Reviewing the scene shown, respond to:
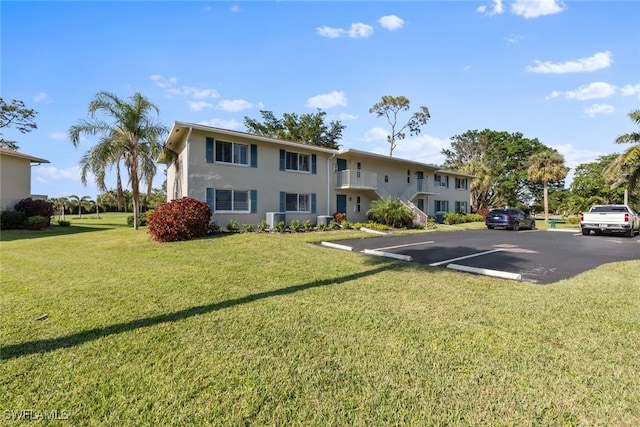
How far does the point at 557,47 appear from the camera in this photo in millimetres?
11859

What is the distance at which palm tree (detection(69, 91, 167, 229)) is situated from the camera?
14.9m

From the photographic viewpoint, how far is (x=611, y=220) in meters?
16.2

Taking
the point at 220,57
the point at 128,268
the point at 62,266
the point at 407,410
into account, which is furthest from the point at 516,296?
the point at 220,57

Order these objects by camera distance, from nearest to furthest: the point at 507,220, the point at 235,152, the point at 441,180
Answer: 1. the point at 235,152
2. the point at 507,220
3. the point at 441,180

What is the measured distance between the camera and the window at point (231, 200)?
15766 mm

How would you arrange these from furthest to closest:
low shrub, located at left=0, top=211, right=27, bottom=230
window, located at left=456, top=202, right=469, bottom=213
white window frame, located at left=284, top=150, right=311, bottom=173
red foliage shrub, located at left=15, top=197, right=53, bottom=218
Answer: window, located at left=456, top=202, right=469, bottom=213, red foliage shrub, located at left=15, top=197, right=53, bottom=218, white window frame, located at left=284, top=150, right=311, bottom=173, low shrub, located at left=0, top=211, right=27, bottom=230

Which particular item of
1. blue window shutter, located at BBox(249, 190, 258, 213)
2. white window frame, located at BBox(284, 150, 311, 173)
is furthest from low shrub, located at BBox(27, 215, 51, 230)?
white window frame, located at BBox(284, 150, 311, 173)

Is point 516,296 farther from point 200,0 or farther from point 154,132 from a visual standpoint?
point 154,132

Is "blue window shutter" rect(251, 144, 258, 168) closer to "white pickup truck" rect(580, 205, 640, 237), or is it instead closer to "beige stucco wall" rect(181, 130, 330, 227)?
"beige stucco wall" rect(181, 130, 330, 227)

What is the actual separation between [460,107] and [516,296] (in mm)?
16196

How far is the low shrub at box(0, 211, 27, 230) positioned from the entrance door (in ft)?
64.5

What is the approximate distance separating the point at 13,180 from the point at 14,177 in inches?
8.3

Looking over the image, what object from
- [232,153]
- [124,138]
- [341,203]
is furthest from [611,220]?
[124,138]

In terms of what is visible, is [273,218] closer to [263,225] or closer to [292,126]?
[263,225]
